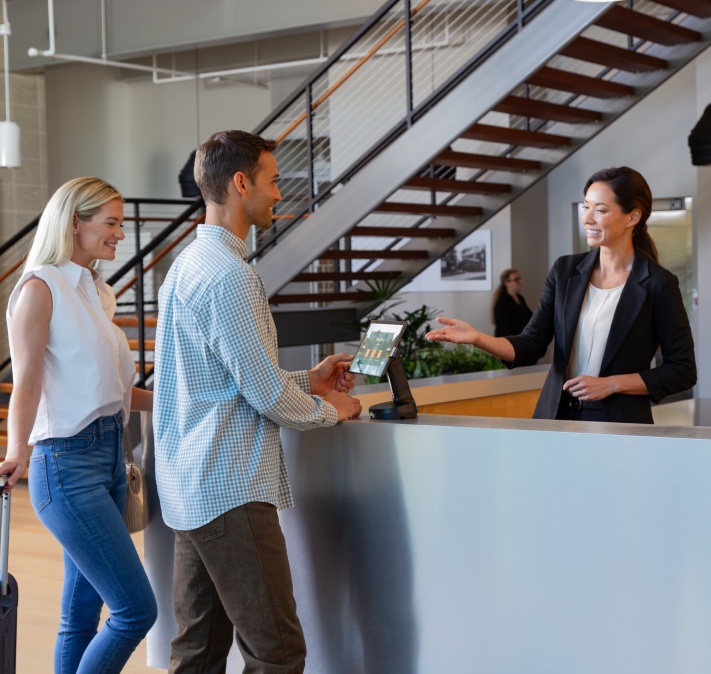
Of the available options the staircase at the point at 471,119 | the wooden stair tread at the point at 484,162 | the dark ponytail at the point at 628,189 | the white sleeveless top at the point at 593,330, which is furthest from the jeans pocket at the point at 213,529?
the wooden stair tread at the point at 484,162

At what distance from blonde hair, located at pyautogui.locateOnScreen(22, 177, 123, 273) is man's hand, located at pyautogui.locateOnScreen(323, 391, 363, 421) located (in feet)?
2.53

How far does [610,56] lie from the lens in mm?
7223

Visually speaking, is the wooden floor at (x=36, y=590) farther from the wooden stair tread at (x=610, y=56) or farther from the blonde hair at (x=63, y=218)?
the wooden stair tread at (x=610, y=56)

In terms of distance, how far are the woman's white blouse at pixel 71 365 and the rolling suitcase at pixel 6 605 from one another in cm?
28

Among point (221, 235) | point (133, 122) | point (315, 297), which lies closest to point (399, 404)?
point (221, 235)

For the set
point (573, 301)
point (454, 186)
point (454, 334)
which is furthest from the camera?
point (454, 186)

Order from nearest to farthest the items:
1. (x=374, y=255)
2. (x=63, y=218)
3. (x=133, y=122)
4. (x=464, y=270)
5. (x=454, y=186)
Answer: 1. (x=63, y=218)
2. (x=454, y=186)
3. (x=374, y=255)
4. (x=464, y=270)
5. (x=133, y=122)

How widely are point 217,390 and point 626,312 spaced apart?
129 cm

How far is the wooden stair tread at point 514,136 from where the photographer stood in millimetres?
7105

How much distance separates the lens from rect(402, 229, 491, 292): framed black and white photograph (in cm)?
1077

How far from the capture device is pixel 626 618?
7.64 ft

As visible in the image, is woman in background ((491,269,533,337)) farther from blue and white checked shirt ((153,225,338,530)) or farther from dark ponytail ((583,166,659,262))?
blue and white checked shirt ((153,225,338,530))

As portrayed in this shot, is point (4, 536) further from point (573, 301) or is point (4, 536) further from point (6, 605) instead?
point (573, 301)

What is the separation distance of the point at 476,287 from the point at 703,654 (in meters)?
8.73
